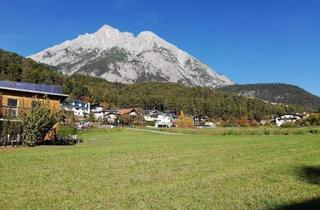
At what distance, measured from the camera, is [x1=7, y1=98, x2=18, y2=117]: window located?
3849 centimetres

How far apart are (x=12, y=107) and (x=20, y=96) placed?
106 inches

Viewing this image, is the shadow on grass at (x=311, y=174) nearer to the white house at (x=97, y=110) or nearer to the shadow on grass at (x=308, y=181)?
the shadow on grass at (x=308, y=181)

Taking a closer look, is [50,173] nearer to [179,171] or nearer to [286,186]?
[179,171]

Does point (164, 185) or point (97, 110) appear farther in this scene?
point (97, 110)

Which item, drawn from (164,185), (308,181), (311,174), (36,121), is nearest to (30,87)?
(36,121)

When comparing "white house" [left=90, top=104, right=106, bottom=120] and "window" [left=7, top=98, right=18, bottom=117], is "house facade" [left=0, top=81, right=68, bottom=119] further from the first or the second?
"white house" [left=90, top=104, right=106, bottom=120]

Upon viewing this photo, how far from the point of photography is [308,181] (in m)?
13.5

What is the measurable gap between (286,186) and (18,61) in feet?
502

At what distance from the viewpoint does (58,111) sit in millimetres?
39781

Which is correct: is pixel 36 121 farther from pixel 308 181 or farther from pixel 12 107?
pixel 308 181

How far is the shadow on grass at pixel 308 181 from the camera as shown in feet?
32.1

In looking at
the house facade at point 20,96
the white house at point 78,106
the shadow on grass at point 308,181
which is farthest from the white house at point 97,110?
the shadow on grass at point 308,181

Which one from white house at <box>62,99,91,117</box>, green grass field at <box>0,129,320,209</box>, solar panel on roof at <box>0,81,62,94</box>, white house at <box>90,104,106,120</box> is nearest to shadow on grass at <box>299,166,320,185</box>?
green grass field at <box>0,129,320,209</box>

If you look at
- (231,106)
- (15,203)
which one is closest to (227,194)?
(15,203)
